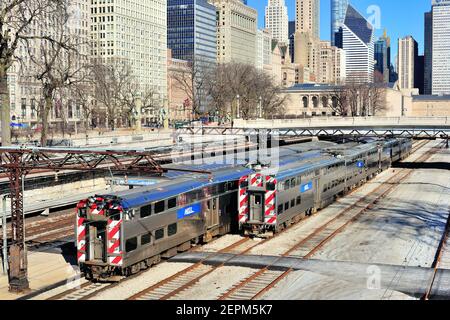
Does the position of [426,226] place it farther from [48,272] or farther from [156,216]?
[48,272]

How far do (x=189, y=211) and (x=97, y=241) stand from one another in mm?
5034

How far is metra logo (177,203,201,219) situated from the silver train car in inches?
134

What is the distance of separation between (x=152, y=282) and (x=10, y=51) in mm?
23587

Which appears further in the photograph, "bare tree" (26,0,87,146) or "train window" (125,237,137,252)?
"bare tree" (26,0,87,146)

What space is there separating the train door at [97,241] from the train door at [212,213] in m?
6.79

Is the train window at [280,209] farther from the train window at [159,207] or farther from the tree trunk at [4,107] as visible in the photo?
the tree trunk at [4,107]

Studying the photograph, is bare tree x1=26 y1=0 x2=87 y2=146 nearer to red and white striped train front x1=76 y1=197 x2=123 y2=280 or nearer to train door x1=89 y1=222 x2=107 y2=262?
red and white striped train front x1=76 y1=197 x2=123 y2=280

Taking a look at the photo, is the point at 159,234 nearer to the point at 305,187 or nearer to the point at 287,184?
the point at 287,184

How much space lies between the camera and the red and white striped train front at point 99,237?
70.8 feet

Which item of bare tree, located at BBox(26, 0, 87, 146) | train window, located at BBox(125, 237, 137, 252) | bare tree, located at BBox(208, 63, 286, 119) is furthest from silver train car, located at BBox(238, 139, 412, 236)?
bare tree, located at BBox(208, 63, 286, 119)

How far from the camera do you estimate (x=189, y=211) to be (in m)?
26.1

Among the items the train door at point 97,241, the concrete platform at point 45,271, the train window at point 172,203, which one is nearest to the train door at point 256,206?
the train window at point 172,203

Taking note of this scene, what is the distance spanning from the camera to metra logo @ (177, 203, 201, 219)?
999 inches

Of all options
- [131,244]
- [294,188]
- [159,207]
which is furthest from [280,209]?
[131,244]
